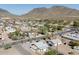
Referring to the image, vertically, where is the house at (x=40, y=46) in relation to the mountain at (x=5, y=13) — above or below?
below

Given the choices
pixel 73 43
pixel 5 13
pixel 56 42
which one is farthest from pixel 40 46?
pixel 5 13

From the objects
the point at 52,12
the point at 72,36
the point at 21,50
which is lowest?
the point at 21,50

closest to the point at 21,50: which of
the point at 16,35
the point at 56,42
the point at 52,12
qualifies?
the point at 16,35

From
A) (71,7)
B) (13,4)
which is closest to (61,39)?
(71,7)

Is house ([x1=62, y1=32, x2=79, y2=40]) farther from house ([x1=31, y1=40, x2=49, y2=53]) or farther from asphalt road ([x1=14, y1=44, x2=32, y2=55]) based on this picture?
asphalt road ([x1=14, y1=44, x2=32, y2=55])

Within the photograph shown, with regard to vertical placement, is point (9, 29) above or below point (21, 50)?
above

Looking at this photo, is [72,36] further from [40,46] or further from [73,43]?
[40,46]

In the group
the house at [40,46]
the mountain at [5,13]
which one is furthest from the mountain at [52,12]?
the house at [40,46]

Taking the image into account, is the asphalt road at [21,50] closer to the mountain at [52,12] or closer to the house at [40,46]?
the house at [40,46]

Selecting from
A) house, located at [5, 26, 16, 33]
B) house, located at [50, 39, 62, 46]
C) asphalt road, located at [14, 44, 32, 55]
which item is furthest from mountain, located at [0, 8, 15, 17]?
house, located at [50, 39, 62, 46]
